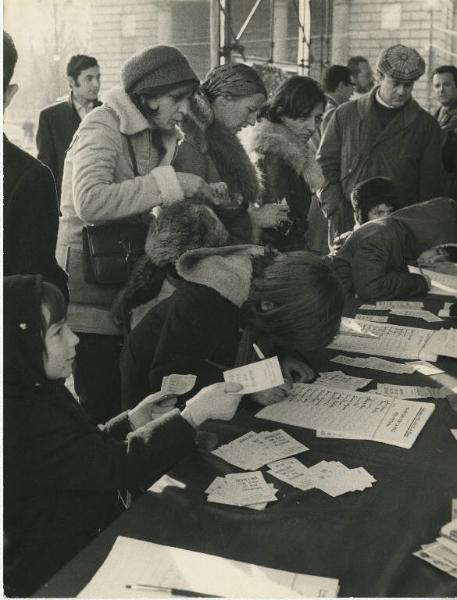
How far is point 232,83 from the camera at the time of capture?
2748 millimetres

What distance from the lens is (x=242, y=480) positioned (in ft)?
4.60

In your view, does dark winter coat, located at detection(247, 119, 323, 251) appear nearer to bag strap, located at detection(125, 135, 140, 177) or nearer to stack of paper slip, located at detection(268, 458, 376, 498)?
bag strap, located at detection(125, 135, 140, 177)

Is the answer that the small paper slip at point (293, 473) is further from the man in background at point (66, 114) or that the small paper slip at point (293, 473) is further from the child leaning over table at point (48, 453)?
the man in background at point (66, 114)

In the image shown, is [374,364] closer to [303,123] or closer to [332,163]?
[303,123]

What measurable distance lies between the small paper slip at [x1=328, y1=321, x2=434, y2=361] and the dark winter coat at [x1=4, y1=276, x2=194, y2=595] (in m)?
1.05

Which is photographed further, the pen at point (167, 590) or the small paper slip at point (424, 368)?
the small paper slip at point (424, 368)

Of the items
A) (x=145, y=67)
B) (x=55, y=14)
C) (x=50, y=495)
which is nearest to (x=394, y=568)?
(x=50, y=495)

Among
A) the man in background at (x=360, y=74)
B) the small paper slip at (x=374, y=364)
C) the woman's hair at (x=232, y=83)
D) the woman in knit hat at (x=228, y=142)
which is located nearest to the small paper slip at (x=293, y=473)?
the small paper slip at (x=374, y=364)

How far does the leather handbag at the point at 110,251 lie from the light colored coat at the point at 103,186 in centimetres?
3

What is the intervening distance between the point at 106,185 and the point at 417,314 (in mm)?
1349

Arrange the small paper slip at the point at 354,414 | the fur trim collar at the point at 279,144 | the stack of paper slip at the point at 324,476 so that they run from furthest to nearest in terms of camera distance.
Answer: the fur trim collar at the point at 279,144
the small paper slip at the point at 354,414
the stack of paper slip at the point at 324,476

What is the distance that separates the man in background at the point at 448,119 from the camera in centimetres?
452

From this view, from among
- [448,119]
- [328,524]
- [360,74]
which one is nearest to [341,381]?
[328,524]

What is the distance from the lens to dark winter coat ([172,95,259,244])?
8.83 ft
